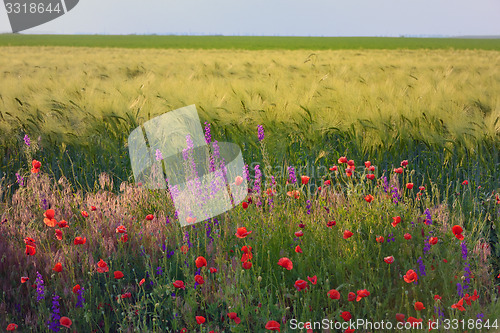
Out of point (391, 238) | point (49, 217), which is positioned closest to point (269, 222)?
point (391, 238)

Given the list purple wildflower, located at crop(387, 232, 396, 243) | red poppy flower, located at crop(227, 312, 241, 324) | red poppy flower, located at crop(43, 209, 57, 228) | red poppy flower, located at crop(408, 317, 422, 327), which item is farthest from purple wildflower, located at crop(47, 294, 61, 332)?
purple wildflower, located at crop(387, 232, 396, 243)

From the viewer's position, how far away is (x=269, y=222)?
102 inches

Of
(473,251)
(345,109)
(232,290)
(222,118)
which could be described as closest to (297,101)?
(345,109)

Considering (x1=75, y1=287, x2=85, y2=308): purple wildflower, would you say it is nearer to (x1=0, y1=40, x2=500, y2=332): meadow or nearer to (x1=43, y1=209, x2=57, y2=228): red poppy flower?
(x1=0, y1=40, x2=500, y2=332): meadow

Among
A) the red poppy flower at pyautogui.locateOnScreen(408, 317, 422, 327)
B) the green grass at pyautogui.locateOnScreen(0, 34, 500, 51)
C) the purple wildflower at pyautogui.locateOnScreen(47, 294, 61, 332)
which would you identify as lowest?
the purple wildflower at pyautogui.locateOnScreen(47, 294, 61, 332)

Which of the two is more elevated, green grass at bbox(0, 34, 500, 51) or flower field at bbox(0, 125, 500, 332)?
green grass at bbox(0, 34, 500, 51)

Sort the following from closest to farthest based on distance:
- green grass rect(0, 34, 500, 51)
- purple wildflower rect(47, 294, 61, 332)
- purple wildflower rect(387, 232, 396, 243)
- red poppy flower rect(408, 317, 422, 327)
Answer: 1. red poppy flower rect(408, 317, 422, 327)
2. purple wildflower rect(47, 294, 61, 332)
3. purple wildflower rect(387, 232, 396, 243)
4. green grass rect(0, 34, 500, 51)

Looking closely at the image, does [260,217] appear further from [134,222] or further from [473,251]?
→ [473,251]

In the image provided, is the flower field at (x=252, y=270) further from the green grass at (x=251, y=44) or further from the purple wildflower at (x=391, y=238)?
the green grass at (x=251, y=44)

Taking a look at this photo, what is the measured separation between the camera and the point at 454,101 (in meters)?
4.44

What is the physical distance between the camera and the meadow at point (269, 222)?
209 centimetres

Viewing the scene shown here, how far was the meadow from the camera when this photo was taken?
2.09 metres

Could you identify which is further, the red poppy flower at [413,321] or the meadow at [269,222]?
the meadow at [269,222]

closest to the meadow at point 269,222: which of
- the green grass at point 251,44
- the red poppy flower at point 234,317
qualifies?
the red poppy flower at point 234,317
